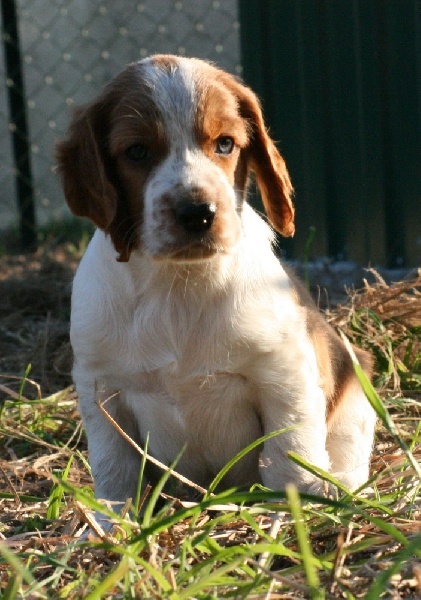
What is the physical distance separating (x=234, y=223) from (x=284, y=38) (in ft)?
16.8

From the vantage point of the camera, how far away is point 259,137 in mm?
4242

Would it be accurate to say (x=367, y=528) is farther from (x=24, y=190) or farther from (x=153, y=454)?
(x=24, y=190)

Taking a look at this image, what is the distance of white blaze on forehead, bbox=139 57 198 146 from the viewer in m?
3.80

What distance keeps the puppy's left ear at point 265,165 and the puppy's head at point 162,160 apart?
2.1 inches

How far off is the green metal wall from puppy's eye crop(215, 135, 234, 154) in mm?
4060

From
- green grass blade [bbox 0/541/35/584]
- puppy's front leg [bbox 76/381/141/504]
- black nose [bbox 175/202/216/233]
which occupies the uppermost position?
black nose [bbox 175/202/216/233]

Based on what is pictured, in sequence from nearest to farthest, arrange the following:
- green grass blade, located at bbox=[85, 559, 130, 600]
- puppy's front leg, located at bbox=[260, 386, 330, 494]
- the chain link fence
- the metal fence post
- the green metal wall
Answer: green grass blade, located at bbox=[85, 559, 130, 600] < puppy's front leg, located at bbox=[260, 386, 330, 494] < the green metal wall < the metal fence post < the chain link fence

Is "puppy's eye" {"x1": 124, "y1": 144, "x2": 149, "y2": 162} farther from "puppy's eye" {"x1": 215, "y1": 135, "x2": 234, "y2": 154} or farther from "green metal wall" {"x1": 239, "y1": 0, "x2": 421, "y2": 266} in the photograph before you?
"green metal wall" {"x1": 239, "y1": 0, "x2": 421, "y2": 266}

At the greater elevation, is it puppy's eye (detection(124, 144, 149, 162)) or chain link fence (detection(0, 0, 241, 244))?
puppy's eye (detection(124, 144, 149, 162))

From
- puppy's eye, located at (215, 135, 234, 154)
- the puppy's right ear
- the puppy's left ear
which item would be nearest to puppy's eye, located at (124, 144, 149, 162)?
the puppy's right ear

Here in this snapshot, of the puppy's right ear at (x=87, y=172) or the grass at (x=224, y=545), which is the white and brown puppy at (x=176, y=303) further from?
the grass at (x=224, y=545)

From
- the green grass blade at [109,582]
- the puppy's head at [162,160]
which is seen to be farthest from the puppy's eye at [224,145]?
the green grass blade at [109,582]

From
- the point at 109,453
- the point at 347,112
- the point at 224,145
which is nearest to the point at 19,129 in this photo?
the point at 347,112

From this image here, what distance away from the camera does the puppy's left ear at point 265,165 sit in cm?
423
